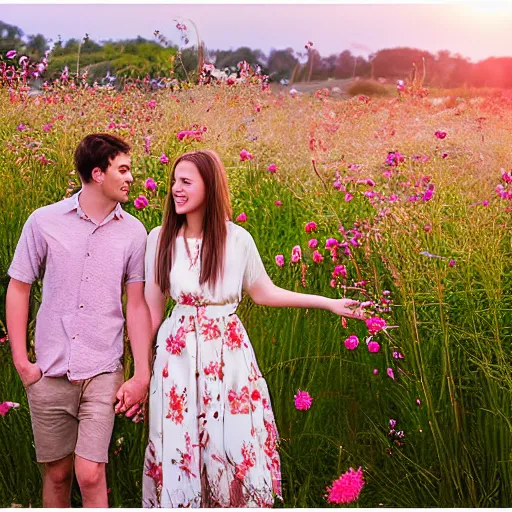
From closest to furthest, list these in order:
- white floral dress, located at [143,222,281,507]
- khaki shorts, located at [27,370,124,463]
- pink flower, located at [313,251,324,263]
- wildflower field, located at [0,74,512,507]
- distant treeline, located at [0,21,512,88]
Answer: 1. khaki shorts, located at [27,370,124,463]
2. white floral dress, located at [143,222,281,507]
3. wildflower field, located at [0,74,512,507]
4. pink flower, located at [313,251,324,263]
5. distant treeline, located at [0,21,512,88]

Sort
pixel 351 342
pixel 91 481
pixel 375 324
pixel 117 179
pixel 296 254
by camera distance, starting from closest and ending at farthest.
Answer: pixel 91 481 < pixel 117 179 < pixel 375 324 < pixel 351 342 < pixel 296 254

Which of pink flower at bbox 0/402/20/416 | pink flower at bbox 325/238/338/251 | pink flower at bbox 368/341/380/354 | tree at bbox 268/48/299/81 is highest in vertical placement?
tree at bbox 268/48/299/81

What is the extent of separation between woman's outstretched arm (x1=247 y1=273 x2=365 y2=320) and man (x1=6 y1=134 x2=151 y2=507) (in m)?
0.46

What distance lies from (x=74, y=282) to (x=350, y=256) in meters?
1.14

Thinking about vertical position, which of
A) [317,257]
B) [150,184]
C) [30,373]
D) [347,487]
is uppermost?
[150,184]

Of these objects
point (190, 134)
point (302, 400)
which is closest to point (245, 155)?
point (190, 134)

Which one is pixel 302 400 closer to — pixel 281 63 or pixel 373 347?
pixel 373 347

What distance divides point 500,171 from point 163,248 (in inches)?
60.6

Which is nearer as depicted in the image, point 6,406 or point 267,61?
point 6,406

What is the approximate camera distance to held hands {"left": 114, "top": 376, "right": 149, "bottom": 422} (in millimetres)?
2959

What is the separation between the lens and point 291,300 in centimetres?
308

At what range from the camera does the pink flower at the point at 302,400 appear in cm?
323

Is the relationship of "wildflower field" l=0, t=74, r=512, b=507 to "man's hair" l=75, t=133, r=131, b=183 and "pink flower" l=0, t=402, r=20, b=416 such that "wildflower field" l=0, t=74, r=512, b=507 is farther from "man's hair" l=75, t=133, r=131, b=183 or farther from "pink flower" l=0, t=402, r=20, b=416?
"man's hair" l=75, t=133, r=131, b=183

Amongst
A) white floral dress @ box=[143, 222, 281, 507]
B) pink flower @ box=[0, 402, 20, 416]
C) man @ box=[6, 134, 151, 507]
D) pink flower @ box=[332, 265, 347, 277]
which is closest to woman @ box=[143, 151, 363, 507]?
white floral dress @ box=[143, 222, 281, 507]
